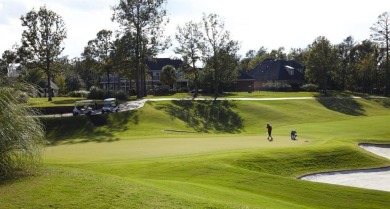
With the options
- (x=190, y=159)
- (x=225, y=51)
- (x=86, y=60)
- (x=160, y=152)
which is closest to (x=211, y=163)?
(x=190, y=159)

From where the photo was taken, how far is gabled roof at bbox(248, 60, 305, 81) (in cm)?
12506

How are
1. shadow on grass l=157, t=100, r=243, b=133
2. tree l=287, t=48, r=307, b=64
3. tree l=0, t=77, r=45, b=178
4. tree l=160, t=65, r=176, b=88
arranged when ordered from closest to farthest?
tree l=0, t=77, r=45, b=178
shadow on grass l=157, t=100, r=243, b=133
tree l=160, t=65, r=176, b=88
tree l=287, t=48, r=307, b=64

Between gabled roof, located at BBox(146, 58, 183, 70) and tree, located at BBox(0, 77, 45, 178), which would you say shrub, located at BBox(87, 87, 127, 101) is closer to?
gabled roof, located at BBox(146, 58, 183, 70)

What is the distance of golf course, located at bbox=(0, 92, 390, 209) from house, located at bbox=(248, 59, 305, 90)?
54.7 m

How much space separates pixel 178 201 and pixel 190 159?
1331 centimetres

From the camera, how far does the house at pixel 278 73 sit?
12431 centimetres

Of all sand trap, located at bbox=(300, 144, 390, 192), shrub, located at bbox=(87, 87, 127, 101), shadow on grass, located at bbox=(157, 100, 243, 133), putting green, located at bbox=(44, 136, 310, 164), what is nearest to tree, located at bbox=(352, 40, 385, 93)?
shadow on grass, located at bbox=(157, 100, 243, 133)

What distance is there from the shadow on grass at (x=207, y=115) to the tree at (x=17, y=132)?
136 ft

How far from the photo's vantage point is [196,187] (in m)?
18.1

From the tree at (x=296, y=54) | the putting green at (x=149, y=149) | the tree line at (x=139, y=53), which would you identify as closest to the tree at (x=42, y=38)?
the tree line at (x=139, y=53)

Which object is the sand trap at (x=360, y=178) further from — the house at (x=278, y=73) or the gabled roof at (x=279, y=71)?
the gabled roof at (x=279, y=71)

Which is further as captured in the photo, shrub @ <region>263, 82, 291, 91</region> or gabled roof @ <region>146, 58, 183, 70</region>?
gabled roof @ <region>146, 58, 183, 70</region>

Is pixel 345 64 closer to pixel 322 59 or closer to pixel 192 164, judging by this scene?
pixel 322 59

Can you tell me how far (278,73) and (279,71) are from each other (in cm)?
72
